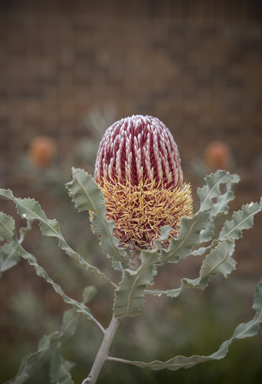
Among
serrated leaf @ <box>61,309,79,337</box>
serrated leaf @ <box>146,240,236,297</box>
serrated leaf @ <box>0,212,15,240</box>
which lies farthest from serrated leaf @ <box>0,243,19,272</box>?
serrated leaf @ <box>146,240,236,297</box>

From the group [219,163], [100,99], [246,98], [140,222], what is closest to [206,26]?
[246,98]

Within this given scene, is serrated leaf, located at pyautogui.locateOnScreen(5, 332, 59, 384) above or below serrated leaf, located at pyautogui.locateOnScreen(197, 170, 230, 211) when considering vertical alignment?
below

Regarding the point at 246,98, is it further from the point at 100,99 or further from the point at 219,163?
the point at 219,163

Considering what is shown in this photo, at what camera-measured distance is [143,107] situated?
366cm

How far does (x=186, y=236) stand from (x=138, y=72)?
119 inches

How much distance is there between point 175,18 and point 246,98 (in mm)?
962

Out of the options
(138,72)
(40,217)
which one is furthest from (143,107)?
(40,217)

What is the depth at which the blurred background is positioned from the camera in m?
2.89

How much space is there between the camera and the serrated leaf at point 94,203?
0.74 metres

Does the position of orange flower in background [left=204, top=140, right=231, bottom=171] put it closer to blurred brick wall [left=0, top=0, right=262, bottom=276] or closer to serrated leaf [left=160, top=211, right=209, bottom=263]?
blurred brick wall [left=0, top=0, right=262, bottom=276]

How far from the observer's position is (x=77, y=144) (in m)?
3.55

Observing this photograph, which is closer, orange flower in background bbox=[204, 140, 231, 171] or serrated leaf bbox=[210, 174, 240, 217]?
serrated leaf bbox=[210, 174, 240, 217]

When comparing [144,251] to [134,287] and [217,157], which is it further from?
[217,157]

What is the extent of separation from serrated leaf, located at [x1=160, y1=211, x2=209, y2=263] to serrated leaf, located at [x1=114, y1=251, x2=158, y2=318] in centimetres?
6
